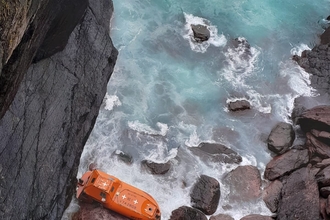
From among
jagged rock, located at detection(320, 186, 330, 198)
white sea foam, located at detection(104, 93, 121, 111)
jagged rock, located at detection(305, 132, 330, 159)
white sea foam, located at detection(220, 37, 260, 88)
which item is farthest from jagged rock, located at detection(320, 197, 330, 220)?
white sea foam, located at detection(104, 93, 121, 111)

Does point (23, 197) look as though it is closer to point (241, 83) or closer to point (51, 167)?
point (51, 167)

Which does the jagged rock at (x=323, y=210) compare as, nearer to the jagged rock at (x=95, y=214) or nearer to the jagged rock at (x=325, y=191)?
the jagged rock at (x=325, y=191)

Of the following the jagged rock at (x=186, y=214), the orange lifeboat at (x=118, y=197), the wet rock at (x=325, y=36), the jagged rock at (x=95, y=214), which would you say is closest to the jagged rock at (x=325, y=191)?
the jagged rock at (x=186, y=214)

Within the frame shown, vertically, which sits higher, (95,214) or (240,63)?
(95,214)

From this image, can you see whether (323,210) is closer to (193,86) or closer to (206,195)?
(206,195)

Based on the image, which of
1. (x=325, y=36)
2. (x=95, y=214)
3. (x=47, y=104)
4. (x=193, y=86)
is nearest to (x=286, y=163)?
(x=193, y=86)

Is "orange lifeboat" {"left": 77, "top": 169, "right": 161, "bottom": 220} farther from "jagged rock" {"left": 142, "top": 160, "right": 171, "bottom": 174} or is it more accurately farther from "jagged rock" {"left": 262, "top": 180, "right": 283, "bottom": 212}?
"jagged rock" {"left": 262, "top": 180, "right": 283, "bottom": 212}

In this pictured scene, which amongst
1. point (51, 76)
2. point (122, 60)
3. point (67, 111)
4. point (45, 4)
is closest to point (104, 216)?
point (67, 111)
